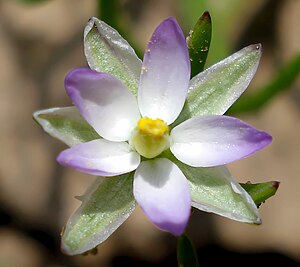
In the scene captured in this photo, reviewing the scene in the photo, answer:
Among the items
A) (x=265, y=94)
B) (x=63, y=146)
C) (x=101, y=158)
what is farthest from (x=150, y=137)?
(x=63, y=146)

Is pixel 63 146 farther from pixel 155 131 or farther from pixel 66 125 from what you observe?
pixel 155 131

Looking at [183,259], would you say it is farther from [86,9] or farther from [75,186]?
[86,9]

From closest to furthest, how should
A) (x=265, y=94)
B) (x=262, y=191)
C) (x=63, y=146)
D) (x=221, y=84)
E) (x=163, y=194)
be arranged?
1. (x=163, y=194)
2. (x=262, y=191)
3. (x=221, y=84)
4. (x=265, y=94)
5. (x=63, y=146)

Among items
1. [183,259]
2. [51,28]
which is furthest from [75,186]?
[183,259]

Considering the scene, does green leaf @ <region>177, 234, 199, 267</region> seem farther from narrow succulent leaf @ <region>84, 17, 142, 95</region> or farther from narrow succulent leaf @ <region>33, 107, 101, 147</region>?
narrow succulent leaf @ <region>84, 17, 142, 95</region>

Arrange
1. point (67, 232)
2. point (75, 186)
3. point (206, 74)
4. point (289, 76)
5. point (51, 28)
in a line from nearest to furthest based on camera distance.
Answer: point (67, 232) < point (206, 74) < point (289, 76) < point (75, 186) < point (51, 28)

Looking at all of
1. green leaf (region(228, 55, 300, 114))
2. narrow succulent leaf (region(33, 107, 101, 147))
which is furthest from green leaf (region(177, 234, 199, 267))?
green leaf (region(228, 55, 300, 114))
